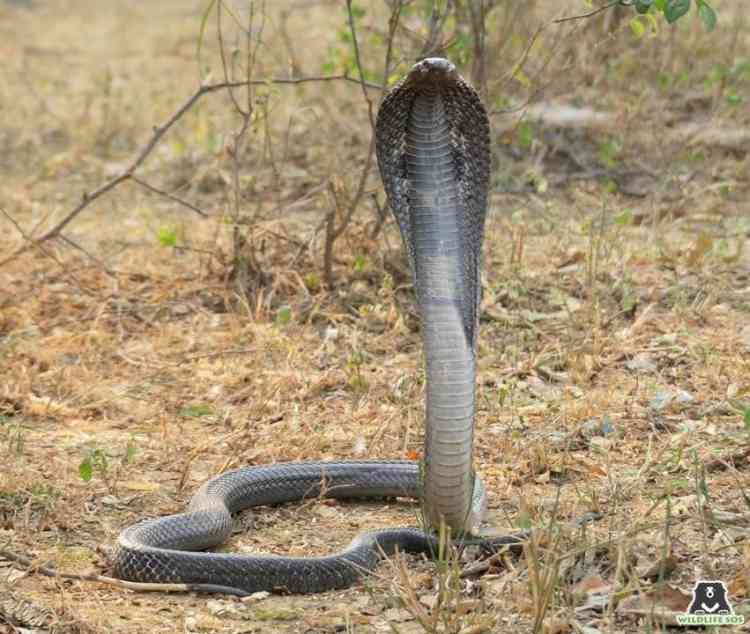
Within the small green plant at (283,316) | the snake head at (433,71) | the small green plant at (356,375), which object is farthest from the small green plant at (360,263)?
the snake head at (433,71)

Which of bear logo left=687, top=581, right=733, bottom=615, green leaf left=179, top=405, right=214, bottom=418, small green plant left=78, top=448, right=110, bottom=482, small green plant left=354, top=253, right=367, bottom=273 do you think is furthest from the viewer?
small green plant left=354, top=253, right=367, bottom=273

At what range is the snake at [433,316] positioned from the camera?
392 centimetres

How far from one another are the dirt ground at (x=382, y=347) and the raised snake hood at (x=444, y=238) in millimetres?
275

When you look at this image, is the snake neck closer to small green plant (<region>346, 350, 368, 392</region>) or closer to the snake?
the snake

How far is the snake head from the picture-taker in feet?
12.5

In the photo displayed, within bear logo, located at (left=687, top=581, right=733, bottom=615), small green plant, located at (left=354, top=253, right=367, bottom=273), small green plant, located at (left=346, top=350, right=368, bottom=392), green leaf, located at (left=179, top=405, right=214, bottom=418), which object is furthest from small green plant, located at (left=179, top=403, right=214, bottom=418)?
bear logo, located at (left=687, top=581, right=733, bottom=615)

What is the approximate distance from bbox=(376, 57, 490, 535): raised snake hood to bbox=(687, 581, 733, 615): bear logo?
728 mm

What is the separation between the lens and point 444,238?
4027 millimetres

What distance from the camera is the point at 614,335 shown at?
6066 millimetres

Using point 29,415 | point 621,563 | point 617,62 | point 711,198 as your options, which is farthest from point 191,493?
point 617,62

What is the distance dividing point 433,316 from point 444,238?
0.23 m

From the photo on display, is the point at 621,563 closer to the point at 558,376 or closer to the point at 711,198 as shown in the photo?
the point at 558,376

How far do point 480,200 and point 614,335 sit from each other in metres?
2.20

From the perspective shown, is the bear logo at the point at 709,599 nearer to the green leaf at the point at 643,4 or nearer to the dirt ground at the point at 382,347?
the dirt ground at the point at 382,347
